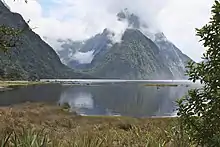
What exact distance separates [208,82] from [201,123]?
0.72m

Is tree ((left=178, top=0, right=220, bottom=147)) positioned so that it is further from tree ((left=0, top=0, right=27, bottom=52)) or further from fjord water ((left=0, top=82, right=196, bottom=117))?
fjord water ((left=0, top=82, right=196, bottom=117))

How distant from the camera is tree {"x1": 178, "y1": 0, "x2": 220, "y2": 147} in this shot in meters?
6.05

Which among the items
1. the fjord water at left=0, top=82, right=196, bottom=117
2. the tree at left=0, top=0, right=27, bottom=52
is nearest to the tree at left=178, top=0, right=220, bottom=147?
the tree at left=0, top=0, right=27, bottom=52

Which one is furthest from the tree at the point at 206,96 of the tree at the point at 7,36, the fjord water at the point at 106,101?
the fjord water at the point at 106,101

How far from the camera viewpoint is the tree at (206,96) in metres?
6.05

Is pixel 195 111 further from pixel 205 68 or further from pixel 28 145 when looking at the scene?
pixel 28 145

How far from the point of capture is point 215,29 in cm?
618

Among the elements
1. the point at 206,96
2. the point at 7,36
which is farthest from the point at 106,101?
the point at 206,96

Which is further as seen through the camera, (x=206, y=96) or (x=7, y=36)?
(x=7, y=36)

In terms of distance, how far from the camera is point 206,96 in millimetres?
6160

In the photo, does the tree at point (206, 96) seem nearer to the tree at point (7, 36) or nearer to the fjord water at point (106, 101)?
the tree at point (7, 36)

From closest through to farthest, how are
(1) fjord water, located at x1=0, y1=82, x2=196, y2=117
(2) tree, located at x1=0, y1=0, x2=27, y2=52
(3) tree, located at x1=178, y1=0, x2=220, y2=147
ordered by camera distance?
(3) tree, located at x1=178, y1=0, x2=220, y2=147 → (2) tree, located at x1=0, y1=0, x2=27, y2=52 → (1) fjord water, located at x1=0, y1=82, x2=196, y2=117

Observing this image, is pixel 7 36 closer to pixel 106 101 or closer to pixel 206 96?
A: pixel 206 96

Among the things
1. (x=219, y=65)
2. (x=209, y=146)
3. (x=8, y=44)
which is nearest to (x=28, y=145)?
(x=8, y=44)
